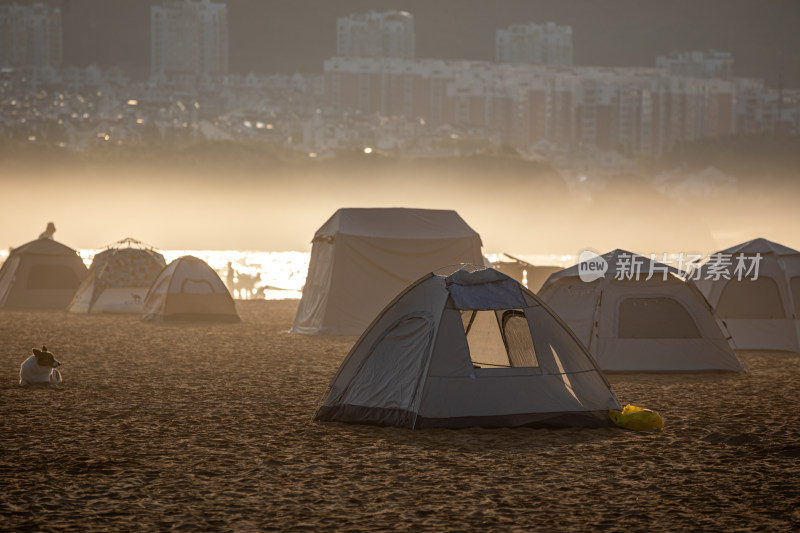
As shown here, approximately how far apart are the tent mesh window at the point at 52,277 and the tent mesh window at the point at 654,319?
18.1 m

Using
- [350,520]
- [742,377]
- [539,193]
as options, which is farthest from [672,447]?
[539,193]

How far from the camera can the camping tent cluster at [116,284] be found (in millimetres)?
23422

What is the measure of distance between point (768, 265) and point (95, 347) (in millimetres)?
11637

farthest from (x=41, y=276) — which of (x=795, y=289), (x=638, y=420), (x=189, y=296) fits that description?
(x=638, y=420)

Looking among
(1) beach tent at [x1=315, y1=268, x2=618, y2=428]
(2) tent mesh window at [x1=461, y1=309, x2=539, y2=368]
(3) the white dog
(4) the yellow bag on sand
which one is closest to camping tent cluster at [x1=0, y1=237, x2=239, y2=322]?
(3) the white dog

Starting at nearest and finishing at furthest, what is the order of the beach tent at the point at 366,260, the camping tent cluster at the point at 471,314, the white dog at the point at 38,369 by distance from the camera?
the camping tent cluster at the point at 471,314 → the white dog at the point at 38,369 → the beach tent at the point at 366,260

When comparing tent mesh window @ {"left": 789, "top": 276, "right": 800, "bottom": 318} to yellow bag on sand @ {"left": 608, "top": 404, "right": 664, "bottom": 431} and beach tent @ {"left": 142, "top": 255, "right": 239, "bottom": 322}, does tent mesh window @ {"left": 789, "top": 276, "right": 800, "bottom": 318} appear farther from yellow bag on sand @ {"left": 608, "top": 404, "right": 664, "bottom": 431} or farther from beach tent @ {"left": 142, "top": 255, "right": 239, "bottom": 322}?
beach tent @ {"left": 142, "top": 255, "right": 239, "bottom": 322}

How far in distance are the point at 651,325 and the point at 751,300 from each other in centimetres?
382

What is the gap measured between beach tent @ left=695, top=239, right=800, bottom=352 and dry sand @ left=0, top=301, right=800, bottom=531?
13.4 ft

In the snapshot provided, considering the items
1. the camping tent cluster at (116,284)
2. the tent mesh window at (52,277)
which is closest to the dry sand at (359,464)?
the camping tent cluster at (116,284)

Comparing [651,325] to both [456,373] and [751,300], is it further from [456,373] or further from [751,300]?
[456,373]

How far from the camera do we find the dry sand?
22.0 ft

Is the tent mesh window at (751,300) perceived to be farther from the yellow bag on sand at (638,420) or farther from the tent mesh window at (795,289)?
the yellow bag on sand at (638,420)

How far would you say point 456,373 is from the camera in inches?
388
